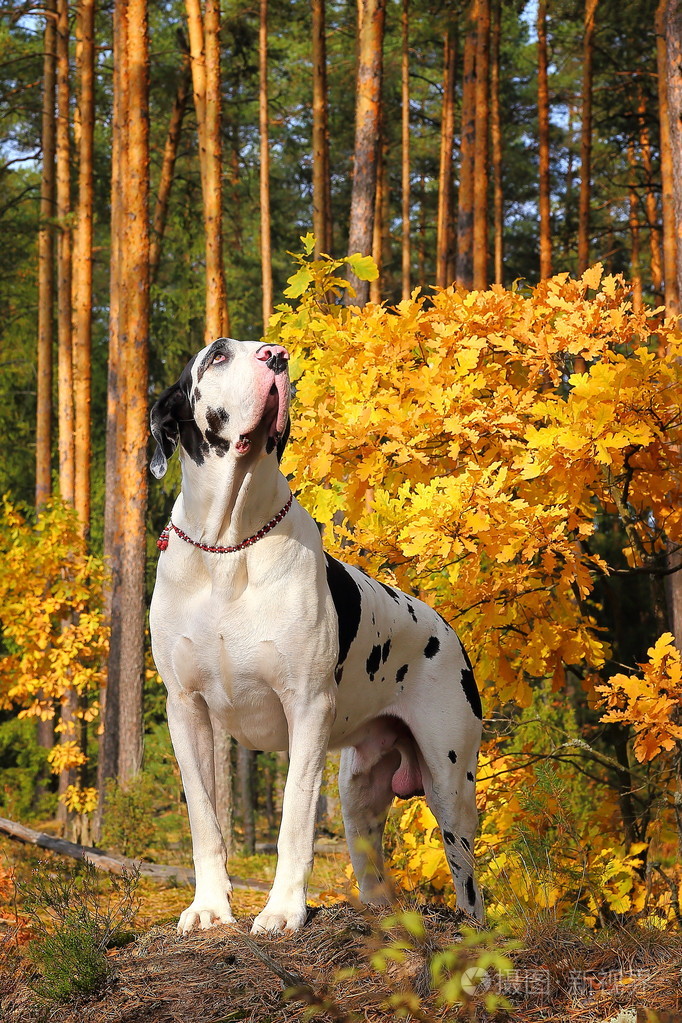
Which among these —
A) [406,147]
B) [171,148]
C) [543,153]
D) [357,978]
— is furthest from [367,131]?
[406,147]

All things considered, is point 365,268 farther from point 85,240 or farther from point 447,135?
point 447,135

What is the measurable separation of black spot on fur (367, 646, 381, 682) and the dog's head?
872 mm

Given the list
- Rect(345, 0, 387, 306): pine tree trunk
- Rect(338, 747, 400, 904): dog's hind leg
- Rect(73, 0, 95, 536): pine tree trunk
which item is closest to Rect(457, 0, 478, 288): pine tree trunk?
Rect(73, 0, 95, 536): pine tree trunk

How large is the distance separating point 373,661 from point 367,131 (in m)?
7.56

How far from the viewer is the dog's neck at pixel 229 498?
3990mm

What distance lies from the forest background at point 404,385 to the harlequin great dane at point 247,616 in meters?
1.17

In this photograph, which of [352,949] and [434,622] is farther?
[434,622]

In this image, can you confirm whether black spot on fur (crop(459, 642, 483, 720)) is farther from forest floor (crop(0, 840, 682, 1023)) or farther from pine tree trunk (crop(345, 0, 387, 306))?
pine tree trunk (crop(345, 0, 387, 306))

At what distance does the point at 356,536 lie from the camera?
6000 millimetres

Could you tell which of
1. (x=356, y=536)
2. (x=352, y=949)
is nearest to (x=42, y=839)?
(x=356, y=536)

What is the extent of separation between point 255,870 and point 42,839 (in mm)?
4124

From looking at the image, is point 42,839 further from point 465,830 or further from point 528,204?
point 528,204

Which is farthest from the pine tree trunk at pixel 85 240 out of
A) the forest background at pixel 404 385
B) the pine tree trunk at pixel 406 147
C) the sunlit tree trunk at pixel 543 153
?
the sunlit tree trunk at pixel 543 153

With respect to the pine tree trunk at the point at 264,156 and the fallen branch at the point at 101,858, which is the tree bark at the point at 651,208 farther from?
the fallen branch at the point at 101,858
